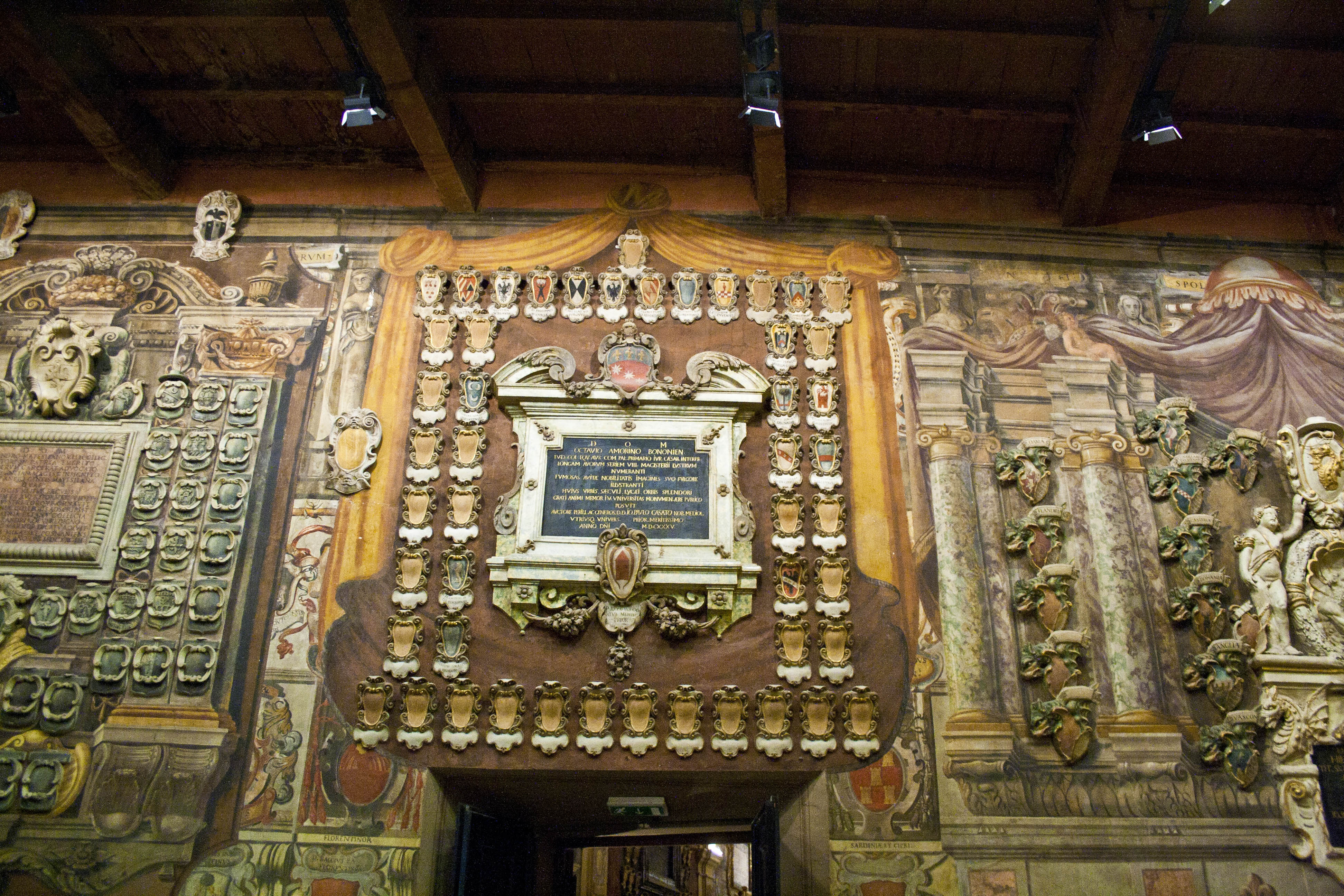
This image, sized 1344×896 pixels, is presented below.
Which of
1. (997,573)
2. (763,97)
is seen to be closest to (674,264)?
(763,97)

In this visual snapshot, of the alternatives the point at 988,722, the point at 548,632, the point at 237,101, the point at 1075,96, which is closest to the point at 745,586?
the point at 548,632

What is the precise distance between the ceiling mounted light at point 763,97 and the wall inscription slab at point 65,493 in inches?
165

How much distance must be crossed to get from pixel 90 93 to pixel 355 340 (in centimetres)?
221

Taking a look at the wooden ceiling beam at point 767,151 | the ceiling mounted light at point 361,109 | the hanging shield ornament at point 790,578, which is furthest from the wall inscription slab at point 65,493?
the wooden ceiling beam at point 767,151

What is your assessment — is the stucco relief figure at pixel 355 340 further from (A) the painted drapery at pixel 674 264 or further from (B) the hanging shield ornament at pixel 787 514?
(B) the hanging shield ornament at pixel 787 514

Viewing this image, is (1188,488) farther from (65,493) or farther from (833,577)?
(65,493)

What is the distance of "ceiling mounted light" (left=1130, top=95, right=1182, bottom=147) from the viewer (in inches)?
234

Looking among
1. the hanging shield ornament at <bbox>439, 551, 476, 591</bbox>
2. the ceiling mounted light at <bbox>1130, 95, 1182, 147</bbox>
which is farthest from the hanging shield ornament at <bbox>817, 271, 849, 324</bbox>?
the hanging shield ornament at <bbox>439, 551, 476, 591</bbox>

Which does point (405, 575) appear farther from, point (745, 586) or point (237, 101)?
point (237, 101)

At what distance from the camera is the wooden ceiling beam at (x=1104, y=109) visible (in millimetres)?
5629

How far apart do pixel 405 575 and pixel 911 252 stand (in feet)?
13.0

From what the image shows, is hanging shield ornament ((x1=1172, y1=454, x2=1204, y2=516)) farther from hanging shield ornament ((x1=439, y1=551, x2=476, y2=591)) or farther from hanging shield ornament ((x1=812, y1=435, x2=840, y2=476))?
hanging shield ornament ((x1=439, y1=551, x2=476, y2=591))

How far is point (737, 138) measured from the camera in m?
6.88

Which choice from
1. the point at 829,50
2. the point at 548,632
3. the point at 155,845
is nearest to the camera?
the point at 155,845
